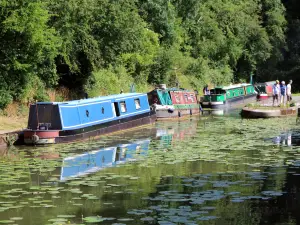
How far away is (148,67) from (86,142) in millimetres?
18762

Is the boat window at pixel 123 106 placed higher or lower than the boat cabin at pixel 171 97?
lower

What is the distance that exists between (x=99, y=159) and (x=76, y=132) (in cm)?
414

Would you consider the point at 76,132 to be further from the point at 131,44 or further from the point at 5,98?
the point at 131,44

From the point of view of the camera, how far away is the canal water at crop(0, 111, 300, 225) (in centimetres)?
1132

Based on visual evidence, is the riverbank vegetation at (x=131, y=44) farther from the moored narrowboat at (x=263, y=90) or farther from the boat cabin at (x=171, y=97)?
the moored narrowboat at (x=263, y=90)

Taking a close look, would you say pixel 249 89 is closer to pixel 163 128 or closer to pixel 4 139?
pixel 163 128

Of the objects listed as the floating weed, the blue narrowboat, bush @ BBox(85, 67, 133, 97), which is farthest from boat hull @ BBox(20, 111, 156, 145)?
the floating weed

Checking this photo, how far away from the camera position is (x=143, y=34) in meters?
38.2

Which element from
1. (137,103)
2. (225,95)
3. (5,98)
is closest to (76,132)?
(5,98)

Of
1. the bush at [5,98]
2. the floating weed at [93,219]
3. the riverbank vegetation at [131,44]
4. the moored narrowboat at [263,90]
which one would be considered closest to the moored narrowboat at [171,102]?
the riverbank vegetation at [131,44]

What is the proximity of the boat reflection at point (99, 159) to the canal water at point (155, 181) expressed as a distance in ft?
0.09

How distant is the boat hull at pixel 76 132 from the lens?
20.8 metres

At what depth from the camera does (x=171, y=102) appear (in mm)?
32875

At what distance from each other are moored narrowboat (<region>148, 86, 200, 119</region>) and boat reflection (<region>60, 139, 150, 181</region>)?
9716mm
